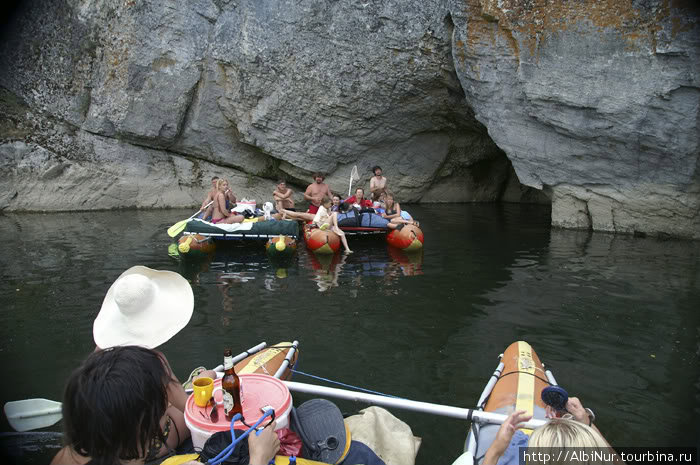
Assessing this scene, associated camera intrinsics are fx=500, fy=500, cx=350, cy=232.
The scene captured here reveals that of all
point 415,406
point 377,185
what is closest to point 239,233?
point 377,185

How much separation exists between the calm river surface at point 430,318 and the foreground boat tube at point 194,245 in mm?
279

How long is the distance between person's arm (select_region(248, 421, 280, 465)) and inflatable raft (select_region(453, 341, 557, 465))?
121cm

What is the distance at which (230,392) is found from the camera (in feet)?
7.94

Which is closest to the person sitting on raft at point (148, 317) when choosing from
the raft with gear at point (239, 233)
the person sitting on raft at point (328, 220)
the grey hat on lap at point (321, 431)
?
the grey hat on lap at point (321, 431)

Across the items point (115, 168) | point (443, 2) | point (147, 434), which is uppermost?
point (443, 2)

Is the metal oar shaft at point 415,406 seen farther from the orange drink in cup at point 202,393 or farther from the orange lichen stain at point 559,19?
the orange lichen stain at point 559,19

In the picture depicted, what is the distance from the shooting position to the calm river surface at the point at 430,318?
440 cm

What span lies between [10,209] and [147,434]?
16.5 metres

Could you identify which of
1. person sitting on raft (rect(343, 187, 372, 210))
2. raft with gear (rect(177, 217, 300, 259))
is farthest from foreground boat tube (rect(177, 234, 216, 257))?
person sitting on raft (rect(343, 187, 372, 210))

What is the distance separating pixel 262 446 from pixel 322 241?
7341 mm

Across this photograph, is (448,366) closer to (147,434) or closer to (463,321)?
(463,321)

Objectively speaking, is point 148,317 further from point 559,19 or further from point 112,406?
point 559,19

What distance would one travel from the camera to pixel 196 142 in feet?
55.9

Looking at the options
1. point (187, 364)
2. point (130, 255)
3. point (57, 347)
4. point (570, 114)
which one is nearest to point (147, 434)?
point (187, 364)
